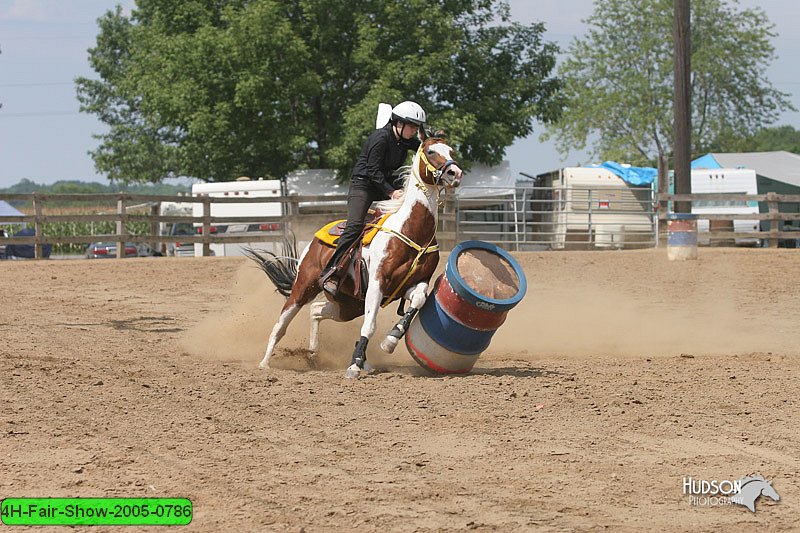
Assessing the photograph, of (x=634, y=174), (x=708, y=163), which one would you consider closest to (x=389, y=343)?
(x=634, y=174)

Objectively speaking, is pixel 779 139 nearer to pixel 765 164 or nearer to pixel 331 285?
pixel 765 164

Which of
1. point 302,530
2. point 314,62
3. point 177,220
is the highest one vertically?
point 314,62

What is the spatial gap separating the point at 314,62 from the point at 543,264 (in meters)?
13.9

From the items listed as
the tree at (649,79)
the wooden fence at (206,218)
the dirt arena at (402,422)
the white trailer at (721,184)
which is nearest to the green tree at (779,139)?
the tree at (649,79)

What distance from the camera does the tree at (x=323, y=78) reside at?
3127 cm

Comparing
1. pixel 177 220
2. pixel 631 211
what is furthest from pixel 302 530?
pixel 631 211

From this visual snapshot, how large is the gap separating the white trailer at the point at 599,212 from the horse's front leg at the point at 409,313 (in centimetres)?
2075

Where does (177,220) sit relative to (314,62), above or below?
below

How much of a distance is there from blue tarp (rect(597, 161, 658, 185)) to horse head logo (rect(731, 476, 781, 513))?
94.0 feet

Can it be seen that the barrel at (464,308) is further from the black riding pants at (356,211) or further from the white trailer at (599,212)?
the white trailer at (599,212)

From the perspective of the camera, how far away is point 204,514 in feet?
16.3

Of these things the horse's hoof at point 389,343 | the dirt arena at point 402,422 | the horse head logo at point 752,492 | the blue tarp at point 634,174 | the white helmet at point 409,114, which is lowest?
the horse head logo at point 752,492

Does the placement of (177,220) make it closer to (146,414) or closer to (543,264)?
(543,264)

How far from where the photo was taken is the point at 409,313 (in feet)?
30.0
